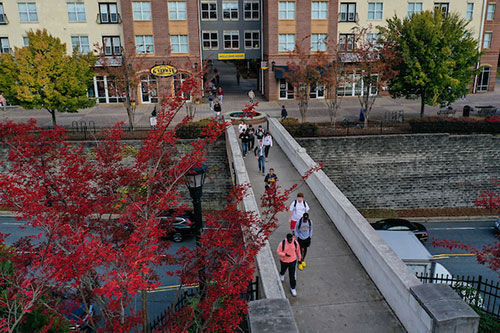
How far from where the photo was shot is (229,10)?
144 ft

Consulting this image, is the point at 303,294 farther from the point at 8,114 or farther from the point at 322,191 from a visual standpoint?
the point at 8,114

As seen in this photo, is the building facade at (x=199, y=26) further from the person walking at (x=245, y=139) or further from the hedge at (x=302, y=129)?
the person walking at (x=245, y=139)

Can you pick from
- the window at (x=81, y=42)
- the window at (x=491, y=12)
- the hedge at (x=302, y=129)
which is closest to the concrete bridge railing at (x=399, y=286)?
the hedge at (x=302, y=129)

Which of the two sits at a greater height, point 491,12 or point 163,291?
point 491,12

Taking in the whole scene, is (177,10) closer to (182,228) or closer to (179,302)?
(182,228)

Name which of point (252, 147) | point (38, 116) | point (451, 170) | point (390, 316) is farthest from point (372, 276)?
point (38, 116)

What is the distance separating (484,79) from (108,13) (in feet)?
137

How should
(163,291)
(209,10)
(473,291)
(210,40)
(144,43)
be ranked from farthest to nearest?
(210,40)
(209,10)
(144,43)
(163,291)
(473,291)

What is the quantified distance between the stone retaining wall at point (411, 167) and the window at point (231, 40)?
2210cm

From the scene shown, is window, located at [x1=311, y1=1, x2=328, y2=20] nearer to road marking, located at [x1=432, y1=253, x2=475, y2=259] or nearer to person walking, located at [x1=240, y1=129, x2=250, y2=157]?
Result: person walking, located at [x1=240, y1=129, x2=250, y2=157]

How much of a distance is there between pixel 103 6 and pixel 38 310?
38623 millimetres

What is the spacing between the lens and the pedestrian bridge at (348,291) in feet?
24.3

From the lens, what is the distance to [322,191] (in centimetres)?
1514

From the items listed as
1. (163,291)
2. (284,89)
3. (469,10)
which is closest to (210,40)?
(284,89)
